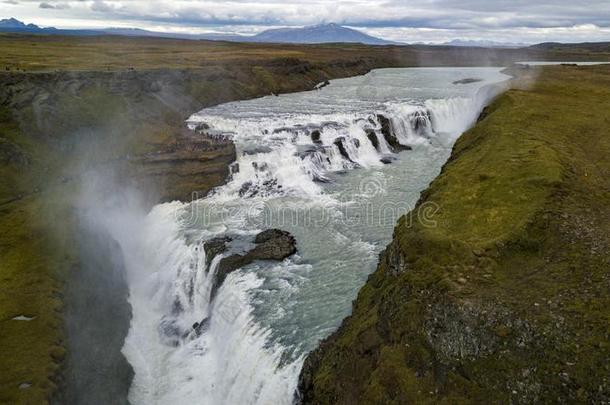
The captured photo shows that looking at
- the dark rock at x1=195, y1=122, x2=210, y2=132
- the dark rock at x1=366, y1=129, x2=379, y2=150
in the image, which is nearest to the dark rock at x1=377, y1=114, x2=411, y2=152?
the dark rock at x1=366, y1=129, x2=379, y2=150

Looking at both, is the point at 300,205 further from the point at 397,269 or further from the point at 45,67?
the point at 45,67

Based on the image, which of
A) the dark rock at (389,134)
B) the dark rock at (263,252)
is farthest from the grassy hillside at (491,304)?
the dark rock at (389,134)

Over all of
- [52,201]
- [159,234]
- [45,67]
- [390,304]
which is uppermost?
[45,67]

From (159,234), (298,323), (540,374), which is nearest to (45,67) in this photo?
(159,234)

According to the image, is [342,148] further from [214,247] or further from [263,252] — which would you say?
[214,247]

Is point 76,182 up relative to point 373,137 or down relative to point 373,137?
down

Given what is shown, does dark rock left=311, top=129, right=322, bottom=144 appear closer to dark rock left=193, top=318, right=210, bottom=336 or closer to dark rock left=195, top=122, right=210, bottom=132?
dark rock left=195, top=122, right=210, bottom=132

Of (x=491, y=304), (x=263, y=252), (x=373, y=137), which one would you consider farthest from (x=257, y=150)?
(x=491, y=304)
